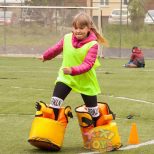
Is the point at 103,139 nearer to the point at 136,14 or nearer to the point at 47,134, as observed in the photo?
the point at 47,134

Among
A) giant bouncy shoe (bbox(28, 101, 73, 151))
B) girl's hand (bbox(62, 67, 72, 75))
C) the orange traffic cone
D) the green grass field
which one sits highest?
girl's hand (bbox(62, 67, 72, 75))

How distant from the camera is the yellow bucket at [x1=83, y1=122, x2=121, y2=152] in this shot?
26.0ft

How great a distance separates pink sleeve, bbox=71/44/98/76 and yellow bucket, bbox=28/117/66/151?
2.32ft

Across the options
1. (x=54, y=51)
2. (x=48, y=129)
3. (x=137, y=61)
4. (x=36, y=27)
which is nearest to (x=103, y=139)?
(x=48, y=129)

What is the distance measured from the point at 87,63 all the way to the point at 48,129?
0.91 metres

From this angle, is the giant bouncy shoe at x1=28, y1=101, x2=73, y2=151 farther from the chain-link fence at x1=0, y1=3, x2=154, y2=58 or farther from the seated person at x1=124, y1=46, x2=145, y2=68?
the chain-link fence at x1=0, y1=3, x2=154, y2=58

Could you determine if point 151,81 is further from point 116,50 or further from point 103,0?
point 103,0

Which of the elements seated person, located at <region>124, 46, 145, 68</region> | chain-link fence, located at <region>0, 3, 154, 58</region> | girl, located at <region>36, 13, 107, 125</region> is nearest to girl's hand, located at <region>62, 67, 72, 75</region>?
girl, located at <region>36, 13, 107, 125</region>

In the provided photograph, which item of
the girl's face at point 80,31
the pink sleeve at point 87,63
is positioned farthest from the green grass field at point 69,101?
the girl's face at point 80,31

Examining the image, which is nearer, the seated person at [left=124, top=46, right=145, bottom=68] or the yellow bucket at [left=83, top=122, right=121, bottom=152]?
the yellow bucket at [left=83, top=122, right=121, bottom=152]

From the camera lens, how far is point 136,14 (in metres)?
36.9

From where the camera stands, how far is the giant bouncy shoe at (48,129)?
7.69m

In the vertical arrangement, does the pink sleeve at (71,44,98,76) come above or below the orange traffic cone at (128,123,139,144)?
above

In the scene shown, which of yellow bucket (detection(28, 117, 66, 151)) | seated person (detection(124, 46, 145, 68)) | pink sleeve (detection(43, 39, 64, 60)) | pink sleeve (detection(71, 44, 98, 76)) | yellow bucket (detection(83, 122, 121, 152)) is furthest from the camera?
seated person (detection(124, 46, 145, 68))
